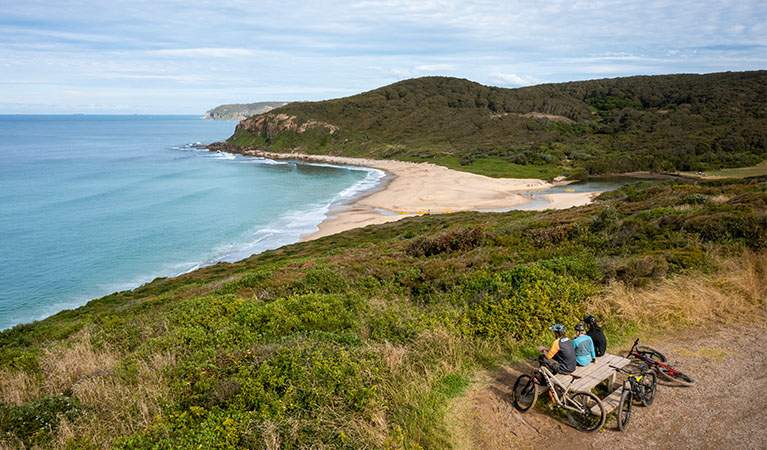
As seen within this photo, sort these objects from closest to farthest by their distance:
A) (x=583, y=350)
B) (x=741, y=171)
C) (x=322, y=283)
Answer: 1. (x=583, y=350)
2. (x=322, y=283)
3. (x=741, y=171)

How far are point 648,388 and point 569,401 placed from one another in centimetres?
128

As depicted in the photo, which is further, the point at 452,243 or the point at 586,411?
the point at 452,243

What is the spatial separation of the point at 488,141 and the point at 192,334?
4132 inches

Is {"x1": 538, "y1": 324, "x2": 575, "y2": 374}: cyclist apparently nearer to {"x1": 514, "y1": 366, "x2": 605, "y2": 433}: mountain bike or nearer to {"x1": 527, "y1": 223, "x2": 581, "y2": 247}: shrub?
{"x1": 514, "y1": 366, "x2": 605, "y2": 433}: mountain bike

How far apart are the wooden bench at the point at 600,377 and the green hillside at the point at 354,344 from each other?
1366mm

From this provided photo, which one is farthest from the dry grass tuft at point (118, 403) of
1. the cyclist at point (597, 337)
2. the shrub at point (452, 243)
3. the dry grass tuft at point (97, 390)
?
the shrub at point (452, 243)

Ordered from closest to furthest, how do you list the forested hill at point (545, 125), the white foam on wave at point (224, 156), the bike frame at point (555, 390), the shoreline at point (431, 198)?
the bike frame at point (555, 390)
the shoreline at point (431, 198)
the forested hill at point (545, 125)
the white foam on wave at point (224, 156)

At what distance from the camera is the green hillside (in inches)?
191

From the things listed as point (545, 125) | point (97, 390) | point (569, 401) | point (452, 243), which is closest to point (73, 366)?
point (97, 390)

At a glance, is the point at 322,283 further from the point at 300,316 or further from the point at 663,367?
the point at 663,367

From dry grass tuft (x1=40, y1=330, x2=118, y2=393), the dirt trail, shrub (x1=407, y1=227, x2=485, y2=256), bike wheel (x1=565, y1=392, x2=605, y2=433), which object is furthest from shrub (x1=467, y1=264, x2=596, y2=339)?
shrub (x1=407, y1=227, x2=485, y2=256)

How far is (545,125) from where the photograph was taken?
4377 inches

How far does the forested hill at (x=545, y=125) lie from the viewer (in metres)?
78.1

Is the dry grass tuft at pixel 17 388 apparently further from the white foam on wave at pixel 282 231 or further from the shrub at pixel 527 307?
the white foam on wave at pixel 282 231
